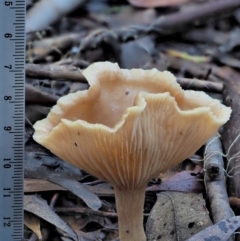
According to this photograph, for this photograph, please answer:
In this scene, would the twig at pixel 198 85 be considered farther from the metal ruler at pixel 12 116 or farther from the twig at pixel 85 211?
the metal ruler at pixel 12 116

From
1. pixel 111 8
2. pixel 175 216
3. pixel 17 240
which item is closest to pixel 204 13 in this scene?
pixel 111 8

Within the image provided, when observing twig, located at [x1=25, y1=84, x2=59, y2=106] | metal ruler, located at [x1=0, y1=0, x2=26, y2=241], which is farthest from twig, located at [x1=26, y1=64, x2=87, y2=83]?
metal ruler, located at [x1=0, y1=0, x2=26, y2=241]

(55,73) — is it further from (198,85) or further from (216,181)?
(216,181)

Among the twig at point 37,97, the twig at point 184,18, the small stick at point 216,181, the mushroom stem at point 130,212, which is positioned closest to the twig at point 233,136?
the small stick at point 216,181

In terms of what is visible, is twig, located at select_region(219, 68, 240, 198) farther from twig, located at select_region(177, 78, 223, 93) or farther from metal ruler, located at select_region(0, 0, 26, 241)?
metal ruler, located at select_region(0, 0, 26, 241)

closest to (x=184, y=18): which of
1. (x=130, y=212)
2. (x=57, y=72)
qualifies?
(x=57, y=72)

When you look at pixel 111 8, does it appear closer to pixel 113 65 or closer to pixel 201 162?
pixel 201 162
